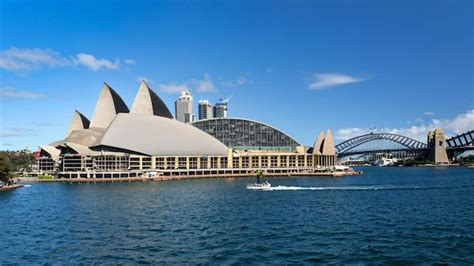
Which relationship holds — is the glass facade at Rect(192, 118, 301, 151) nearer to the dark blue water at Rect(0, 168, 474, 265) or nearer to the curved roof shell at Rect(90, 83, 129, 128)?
the curved roof shell at Rect(90, 83, 129, 128)

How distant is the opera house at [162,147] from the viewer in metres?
90.4

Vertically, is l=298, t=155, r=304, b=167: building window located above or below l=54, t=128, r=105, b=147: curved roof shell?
below

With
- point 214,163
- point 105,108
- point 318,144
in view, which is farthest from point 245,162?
point 105,108

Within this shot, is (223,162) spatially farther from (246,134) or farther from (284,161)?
(284,161)

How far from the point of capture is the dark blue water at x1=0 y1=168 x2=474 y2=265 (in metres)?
20.0

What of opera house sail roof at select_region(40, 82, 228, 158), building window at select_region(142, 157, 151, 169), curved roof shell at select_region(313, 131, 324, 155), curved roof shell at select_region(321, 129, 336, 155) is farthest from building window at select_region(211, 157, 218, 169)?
curved roof shell at select_region(321, 129, 336, 155)

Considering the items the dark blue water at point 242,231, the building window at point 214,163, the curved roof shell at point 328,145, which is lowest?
the dark blue water at point 242,231

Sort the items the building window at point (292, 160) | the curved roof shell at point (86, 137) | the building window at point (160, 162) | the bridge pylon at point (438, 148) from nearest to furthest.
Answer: the curved roof shell at point (86, 137), the building window at point (160, 162), the building window at point (292, 160), the bridge pylon at point (438, 148)

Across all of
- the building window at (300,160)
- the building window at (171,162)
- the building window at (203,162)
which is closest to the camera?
the building window at (171,162)

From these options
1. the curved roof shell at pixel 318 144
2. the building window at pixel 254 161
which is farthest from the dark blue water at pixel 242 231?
the curved roof shell at pixel 318 144

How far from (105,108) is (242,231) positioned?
8052 cm

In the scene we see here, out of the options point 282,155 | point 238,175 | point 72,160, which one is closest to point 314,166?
point 282,155

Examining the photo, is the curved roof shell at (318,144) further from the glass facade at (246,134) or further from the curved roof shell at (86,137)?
the curved roof shell at (86,137)

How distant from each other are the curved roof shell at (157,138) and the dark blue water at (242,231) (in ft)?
165
